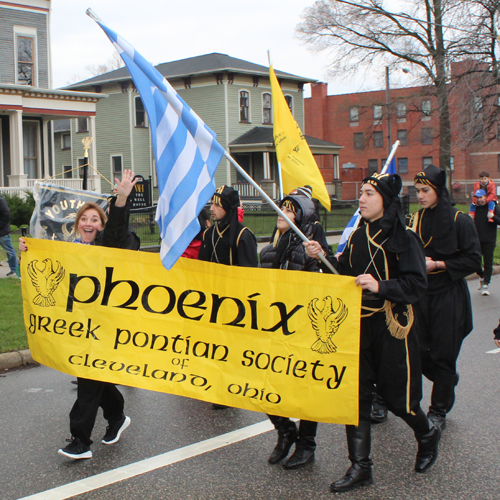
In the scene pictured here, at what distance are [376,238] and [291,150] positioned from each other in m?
4.36

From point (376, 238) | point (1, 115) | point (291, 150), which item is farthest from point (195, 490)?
point (1, 115)

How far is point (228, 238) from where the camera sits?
5.45 metres

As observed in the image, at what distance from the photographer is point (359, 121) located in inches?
2437

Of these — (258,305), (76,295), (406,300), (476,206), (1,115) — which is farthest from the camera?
(1,115)

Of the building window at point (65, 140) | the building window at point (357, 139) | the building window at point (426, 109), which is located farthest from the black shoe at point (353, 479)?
the building window at point (357, 139)

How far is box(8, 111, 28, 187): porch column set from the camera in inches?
985

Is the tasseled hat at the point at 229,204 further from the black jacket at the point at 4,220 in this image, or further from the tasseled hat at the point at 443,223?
the black jacket at the point at 4,220

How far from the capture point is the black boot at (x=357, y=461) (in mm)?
4020

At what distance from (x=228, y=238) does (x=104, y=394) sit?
5.12 ft

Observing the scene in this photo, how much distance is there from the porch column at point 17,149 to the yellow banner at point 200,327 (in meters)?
21.6

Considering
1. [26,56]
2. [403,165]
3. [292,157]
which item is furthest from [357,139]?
[292,157]

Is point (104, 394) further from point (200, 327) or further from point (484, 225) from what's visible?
point (484, 225)

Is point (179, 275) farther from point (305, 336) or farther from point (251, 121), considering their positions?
point (251, 121)

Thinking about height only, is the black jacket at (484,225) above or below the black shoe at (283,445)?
above
